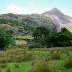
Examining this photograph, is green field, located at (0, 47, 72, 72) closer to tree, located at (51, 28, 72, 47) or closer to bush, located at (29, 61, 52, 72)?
bush, located at (29, 61, 52, 72)

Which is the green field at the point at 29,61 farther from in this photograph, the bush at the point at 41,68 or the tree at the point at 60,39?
the tree at the point at 60,39

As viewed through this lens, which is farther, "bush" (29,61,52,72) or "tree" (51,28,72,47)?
"tree" (51,28,72,47)

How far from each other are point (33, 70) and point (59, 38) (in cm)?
7450

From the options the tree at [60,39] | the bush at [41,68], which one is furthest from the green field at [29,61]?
the tree at [60,39]

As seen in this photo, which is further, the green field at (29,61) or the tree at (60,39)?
the tree at (60,39)

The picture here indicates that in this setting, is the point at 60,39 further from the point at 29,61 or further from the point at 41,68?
the point at 41,68

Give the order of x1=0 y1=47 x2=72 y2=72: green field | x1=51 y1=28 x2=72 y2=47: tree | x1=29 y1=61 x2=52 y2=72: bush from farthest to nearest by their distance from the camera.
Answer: x1=51 y1=28 x2=72 y2=47: tree → x1=0 y1=47 x2=72 y2=72: green field → x1=29 y1=61 x2=52 y2=72: bush

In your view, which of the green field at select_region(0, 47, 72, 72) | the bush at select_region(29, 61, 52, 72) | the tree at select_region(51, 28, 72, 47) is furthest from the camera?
the tree at select_region(51, 28, 72, 47)

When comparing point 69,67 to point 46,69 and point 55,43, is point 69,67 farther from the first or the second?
point 55,43

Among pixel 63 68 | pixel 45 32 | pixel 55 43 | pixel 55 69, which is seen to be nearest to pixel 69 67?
pixel 63 68

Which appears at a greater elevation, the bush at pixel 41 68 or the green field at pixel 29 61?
the bush at pixel 41 68

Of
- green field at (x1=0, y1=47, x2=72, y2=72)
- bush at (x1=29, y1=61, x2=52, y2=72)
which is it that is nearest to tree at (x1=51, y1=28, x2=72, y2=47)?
green field at (x1=0, y1=47, x2=72, y2=72)

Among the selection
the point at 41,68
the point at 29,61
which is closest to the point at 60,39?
the point at 29,61

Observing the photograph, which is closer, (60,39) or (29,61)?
(29,61)
